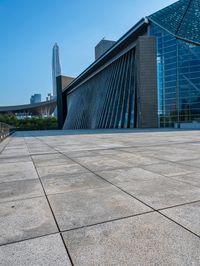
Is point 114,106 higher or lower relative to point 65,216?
higher

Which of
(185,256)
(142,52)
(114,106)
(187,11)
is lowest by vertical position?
(185,256)

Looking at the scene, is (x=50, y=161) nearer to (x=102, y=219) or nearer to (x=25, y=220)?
(x=25, y=220)

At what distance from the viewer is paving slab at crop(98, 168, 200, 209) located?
3.19 metres

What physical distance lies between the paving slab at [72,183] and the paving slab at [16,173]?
1.79ft

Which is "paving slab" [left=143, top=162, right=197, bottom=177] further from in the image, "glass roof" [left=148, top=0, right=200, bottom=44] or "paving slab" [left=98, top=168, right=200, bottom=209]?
"glass roof" [left=148, top=0, right=200, bottom=44]

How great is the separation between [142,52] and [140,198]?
3288 cm

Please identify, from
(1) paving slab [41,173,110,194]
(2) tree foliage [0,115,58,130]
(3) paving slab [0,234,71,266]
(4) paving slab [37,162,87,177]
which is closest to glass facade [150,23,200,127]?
(4) paving slab [37,162,87,177]

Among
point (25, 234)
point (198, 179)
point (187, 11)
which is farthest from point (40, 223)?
point (187, 11)

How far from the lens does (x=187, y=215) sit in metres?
2.70

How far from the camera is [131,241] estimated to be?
2.18 metres

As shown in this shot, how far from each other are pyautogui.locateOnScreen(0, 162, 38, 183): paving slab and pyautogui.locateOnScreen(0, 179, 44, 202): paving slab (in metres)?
0.34

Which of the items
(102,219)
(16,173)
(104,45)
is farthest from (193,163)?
(104,45)

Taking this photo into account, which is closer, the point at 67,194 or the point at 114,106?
the point at 67,194

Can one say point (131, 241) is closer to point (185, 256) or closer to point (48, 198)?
point (185, 256)
